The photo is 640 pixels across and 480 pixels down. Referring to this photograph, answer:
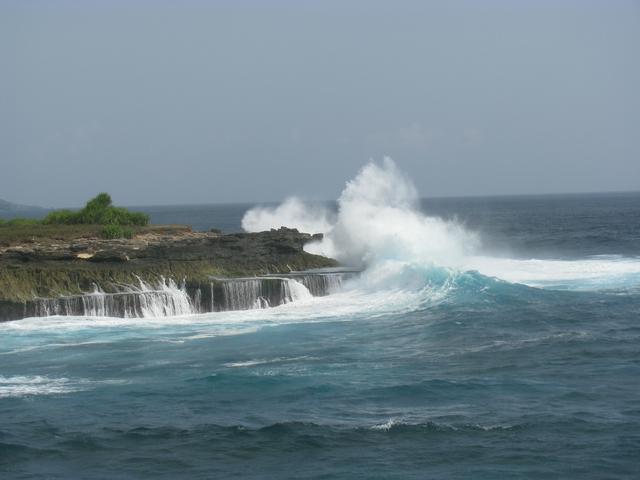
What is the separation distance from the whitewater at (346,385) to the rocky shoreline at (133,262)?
953 millimetres

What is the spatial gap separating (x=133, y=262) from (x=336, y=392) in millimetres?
17981

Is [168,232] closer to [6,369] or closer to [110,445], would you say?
[6,369]

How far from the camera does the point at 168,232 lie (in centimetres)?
4306

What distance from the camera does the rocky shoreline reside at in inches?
1268

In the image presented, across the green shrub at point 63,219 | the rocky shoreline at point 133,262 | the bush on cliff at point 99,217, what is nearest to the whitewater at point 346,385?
the rocky shoreline at point 133,262

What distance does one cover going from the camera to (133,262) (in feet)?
116

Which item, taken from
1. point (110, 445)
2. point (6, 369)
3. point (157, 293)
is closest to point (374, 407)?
point (110, 445)

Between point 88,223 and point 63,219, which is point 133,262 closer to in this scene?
point 88,223

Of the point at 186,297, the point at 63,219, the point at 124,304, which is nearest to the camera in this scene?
the point at 124,304

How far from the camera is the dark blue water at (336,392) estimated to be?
1530 cm

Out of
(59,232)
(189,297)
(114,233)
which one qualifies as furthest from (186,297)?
(59,232)

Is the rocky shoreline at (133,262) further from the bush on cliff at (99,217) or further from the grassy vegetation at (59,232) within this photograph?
the bush on cliff at (99,217)

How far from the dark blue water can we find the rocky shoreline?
1735mm

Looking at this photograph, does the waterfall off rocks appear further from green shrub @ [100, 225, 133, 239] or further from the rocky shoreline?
green shrub @ [100, 225, 133, 239]
